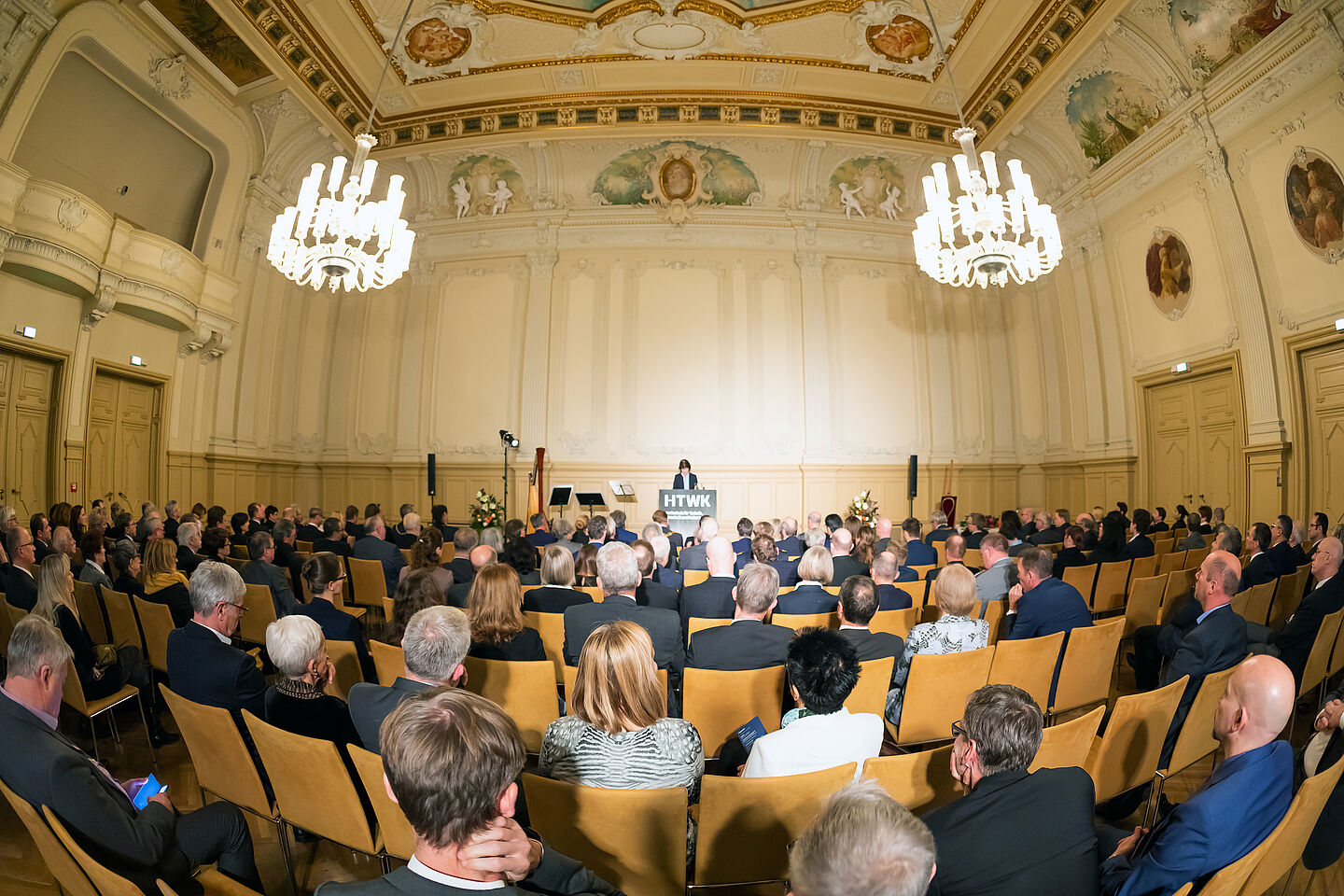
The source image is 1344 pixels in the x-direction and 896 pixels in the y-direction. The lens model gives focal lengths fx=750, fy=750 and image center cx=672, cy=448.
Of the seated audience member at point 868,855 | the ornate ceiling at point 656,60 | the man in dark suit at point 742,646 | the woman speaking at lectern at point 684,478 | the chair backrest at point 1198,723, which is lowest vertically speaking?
the chair backrest at point 1198,723

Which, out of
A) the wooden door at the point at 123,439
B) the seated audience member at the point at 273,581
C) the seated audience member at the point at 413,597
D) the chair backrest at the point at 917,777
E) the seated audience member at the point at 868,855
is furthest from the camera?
the wooden door at the point at 123,439

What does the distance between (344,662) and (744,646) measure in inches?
75.4

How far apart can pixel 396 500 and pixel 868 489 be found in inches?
366

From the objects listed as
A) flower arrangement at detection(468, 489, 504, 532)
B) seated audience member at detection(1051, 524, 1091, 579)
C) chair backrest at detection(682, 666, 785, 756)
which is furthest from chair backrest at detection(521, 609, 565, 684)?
flower arrangement at detection(468, 489, 504, 532)

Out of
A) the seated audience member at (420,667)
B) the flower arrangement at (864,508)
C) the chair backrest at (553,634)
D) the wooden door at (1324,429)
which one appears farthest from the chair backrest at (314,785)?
the wooden door at (1324,429)

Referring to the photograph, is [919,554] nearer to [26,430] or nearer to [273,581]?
[273,581]

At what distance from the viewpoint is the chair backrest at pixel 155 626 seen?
418 centimetres

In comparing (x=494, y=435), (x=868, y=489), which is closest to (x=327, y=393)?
(x=494, y=435)

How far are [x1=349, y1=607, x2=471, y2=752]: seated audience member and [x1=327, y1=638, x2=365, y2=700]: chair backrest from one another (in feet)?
3.09

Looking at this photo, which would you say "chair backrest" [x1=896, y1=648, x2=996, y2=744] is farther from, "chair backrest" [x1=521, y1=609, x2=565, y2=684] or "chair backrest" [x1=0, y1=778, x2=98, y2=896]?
"chair backrest" [x1=0, y1=778, x2=98, y2=896]

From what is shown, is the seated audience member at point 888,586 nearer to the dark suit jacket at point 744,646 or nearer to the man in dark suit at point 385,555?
the dark suit jacket at point 744,646

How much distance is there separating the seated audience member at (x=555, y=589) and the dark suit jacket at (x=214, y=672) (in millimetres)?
1724

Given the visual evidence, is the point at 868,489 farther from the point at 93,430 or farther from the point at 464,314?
the point at 93,430

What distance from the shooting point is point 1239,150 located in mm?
10047
